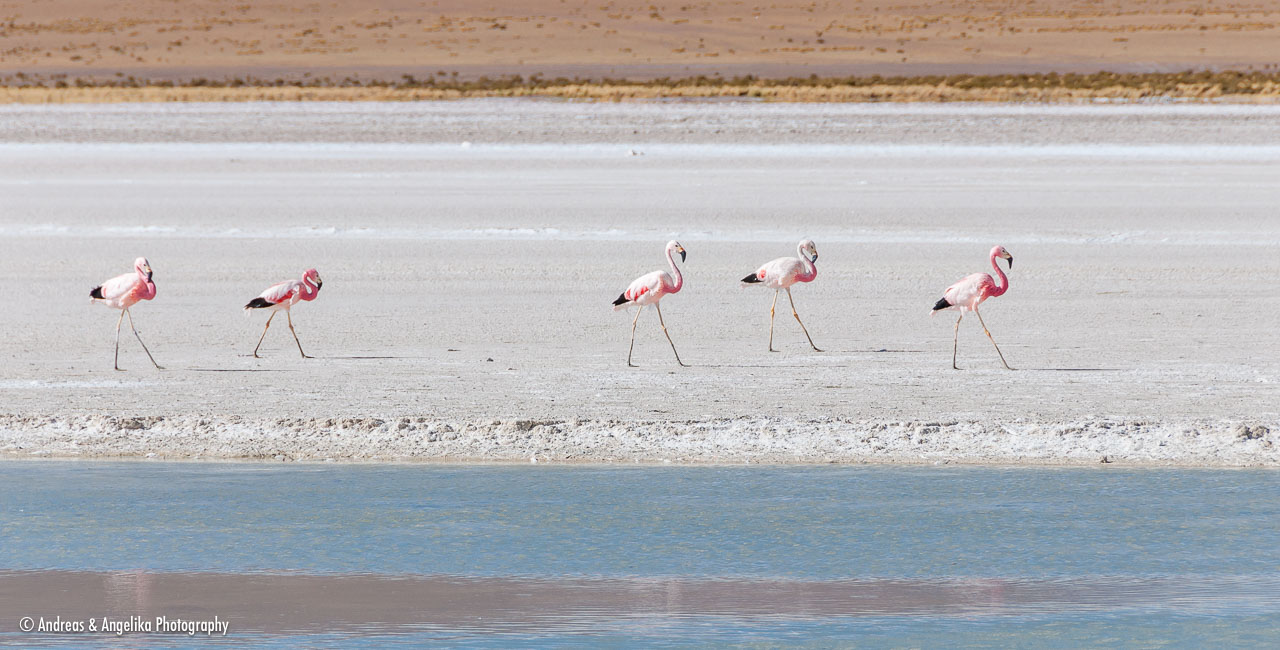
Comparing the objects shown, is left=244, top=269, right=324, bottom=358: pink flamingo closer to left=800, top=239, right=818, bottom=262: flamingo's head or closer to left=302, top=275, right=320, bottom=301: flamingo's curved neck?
left=302, top=275, right=320, bottom=301: flamingo's curved neck

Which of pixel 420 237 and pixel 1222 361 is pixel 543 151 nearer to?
pixel 420 237

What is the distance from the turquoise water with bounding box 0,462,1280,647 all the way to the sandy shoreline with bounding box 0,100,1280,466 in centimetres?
51

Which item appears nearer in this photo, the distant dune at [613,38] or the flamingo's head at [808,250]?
the flamingo's head at [808,250]

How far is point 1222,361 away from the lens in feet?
33.2

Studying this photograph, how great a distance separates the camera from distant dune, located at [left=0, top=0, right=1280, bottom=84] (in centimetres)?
6166

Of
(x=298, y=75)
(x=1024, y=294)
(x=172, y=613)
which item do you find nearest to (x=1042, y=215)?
(x=1024, y=294)

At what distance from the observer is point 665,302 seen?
1326cm

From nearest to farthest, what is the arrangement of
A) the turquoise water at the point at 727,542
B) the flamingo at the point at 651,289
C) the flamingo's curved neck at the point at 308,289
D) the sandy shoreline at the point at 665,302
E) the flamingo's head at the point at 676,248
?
1. the turquoise water at the point at 727,542
2. the sandy shoreline at the point at 665,302
3. the flamingo at the point at 651,289
4. the flamingo's head at the point at 676,248
5. the flamingo's curved neck at the point at 308,289

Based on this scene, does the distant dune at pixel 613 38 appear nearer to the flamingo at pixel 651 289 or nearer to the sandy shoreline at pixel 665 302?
the sandy shoreline at pixel 665 302

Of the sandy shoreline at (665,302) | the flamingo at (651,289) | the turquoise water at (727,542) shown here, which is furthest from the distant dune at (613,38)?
the turquoise water at (727,542)

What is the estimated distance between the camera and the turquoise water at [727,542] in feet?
17.3

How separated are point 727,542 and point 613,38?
7451 cm

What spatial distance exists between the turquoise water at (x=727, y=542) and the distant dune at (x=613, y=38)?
48047 mm

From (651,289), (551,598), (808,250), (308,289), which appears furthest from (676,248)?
(551,598)
